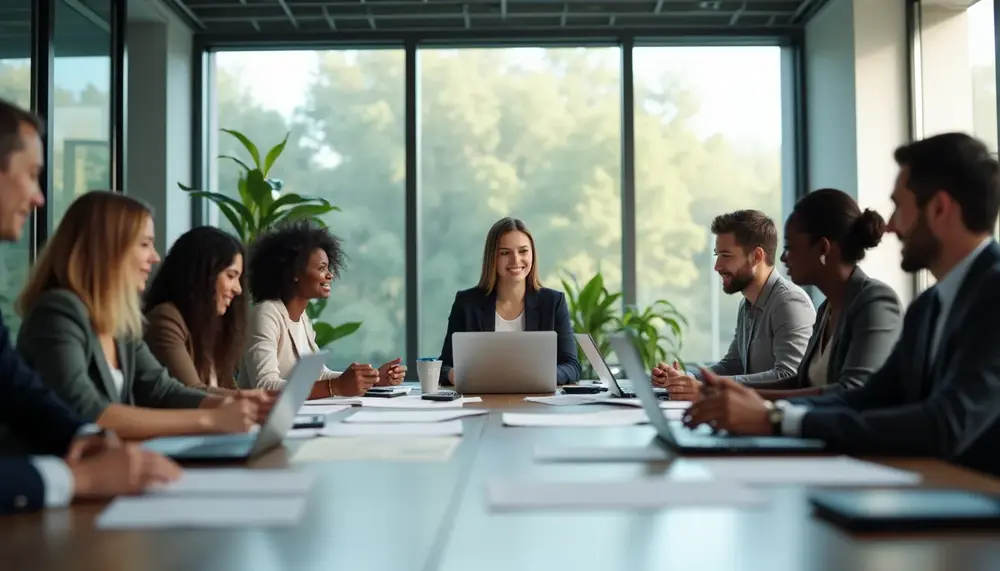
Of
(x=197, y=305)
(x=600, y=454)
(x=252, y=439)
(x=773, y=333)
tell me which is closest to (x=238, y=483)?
(x=252, y=439)

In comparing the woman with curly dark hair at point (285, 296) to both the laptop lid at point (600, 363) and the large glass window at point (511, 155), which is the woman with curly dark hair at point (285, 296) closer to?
the laptop lid at point (600, 363)

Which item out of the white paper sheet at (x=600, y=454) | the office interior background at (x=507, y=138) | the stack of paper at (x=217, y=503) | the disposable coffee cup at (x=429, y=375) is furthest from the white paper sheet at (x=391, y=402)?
the office interior background at (x=507, y=138)

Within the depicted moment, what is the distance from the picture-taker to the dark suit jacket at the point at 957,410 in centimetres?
174

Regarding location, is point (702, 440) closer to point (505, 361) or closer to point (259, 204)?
point (505, 361)

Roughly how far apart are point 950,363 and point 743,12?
186 inches

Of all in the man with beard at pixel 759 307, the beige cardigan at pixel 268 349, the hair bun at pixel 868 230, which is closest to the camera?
the hair bun at pixel 868 230

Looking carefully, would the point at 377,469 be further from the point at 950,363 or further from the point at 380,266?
the point at 380,266

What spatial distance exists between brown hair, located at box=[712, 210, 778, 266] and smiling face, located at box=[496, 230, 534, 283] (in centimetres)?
84

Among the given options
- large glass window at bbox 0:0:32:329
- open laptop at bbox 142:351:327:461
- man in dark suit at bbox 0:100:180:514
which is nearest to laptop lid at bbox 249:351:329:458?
open laptop at bbox 142:351:327:461

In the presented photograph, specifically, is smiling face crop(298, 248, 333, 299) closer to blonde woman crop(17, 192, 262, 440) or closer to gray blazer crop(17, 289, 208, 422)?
blonde woman crop(17, 192, 262, 440)

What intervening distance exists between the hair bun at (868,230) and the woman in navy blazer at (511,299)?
141 centimetres

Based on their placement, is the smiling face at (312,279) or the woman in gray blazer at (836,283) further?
the smiling face at (312,279)

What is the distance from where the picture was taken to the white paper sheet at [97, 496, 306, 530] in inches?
46.3

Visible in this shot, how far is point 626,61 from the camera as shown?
6395 millimetres
